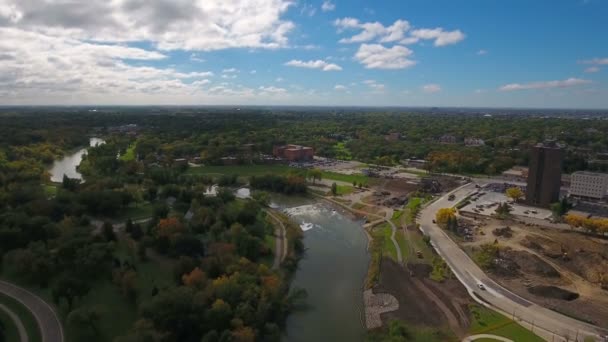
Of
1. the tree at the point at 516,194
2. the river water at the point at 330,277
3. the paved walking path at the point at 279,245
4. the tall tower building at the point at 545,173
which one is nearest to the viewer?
the river water at the point at 330,277

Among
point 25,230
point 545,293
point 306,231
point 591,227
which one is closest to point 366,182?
point 306,231

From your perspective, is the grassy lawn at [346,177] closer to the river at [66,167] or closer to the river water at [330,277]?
the river water at [330,277]

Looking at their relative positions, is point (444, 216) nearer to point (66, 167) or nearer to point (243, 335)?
point (243, 335)

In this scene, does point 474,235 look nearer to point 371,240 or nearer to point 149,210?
point 371,240

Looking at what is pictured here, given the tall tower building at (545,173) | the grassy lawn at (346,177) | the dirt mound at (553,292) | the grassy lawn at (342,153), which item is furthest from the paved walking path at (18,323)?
the grassy lawn at (342,153)

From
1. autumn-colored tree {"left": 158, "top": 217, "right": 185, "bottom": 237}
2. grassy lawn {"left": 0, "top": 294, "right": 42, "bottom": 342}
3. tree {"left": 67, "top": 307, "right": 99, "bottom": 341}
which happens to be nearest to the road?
autumn-colored tree {"left": 158, "top": 217, "right": 185, "bottom": 237}

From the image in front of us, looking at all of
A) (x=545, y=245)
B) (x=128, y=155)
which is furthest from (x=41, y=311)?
(x=128, y=155)
